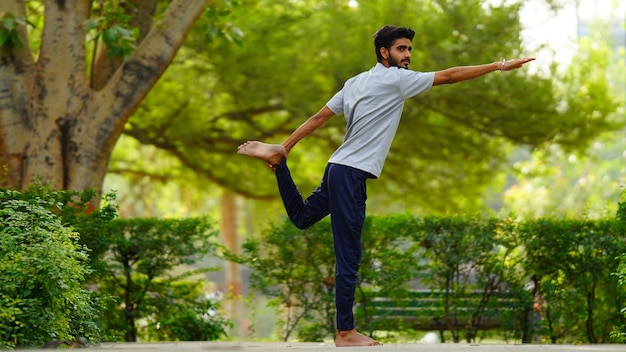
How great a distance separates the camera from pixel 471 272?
10266 mm

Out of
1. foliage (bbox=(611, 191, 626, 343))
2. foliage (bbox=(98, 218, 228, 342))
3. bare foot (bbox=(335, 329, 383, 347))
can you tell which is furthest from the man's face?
foliage (bbox=(98, 218, 228, 342))

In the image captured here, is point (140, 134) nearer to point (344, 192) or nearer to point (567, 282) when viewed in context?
point (567, 282)

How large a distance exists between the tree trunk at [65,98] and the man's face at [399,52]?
13.7ft

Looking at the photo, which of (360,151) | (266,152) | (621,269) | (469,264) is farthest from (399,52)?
(469,264)

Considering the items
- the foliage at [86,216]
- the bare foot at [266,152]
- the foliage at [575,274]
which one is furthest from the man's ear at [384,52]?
the foliage at [575,274]

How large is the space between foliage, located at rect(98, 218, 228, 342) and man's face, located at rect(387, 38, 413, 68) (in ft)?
13.3

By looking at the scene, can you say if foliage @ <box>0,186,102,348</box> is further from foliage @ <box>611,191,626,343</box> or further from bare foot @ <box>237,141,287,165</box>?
foliage @ <box>611,191,626,343</box>

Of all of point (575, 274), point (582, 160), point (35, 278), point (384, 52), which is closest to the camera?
point (35, 278)

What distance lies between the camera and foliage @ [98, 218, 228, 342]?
10.5 metres

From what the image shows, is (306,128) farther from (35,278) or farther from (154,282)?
(154,282)

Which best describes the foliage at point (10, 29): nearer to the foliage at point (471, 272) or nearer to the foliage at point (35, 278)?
the foliage at point (471, 272)

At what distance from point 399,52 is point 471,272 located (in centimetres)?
378

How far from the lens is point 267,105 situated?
63.7 ft

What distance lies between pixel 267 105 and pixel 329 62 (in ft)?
6.73
